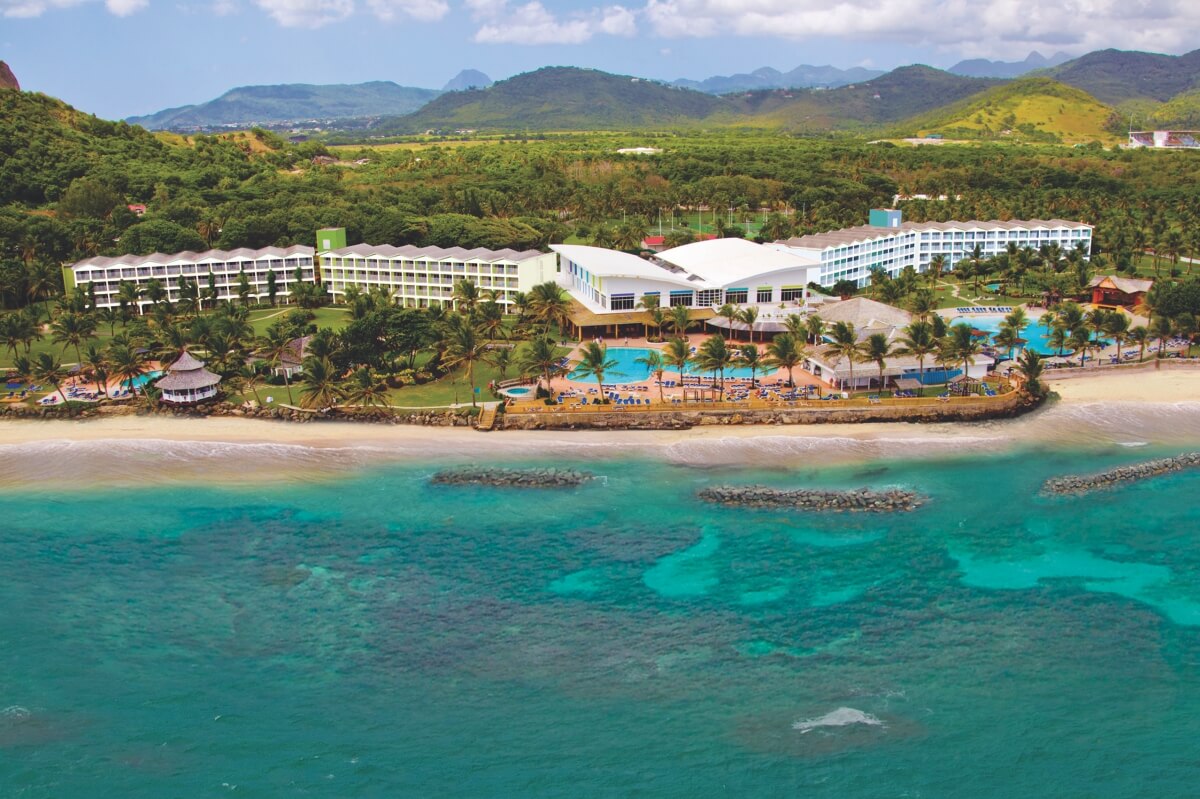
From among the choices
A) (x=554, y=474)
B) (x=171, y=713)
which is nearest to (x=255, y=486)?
(x=554, y=474)

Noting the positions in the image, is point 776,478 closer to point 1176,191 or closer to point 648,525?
point 648,525

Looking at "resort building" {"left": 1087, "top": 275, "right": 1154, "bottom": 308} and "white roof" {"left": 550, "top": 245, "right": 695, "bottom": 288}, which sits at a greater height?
"white roof" {"left": 550, "top": 245, "right": 695, "bottom": 288}

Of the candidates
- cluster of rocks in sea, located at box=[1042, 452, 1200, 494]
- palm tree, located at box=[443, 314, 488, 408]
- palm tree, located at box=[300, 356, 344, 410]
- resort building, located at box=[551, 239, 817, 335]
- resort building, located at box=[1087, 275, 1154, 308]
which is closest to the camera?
cluster of rocks in sea, located at box=[1042, 452, 1200, 494]

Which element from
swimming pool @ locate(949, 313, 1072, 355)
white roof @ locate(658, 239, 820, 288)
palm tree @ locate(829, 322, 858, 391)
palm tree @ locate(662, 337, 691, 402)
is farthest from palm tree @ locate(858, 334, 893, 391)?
white roof @ locate(658, 239, 820, 288)

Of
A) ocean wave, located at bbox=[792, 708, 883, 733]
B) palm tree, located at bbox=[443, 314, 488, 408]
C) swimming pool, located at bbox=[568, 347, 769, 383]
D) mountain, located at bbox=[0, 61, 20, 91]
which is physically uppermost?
mountain, located at bbox=[0, 61, 20, 91]

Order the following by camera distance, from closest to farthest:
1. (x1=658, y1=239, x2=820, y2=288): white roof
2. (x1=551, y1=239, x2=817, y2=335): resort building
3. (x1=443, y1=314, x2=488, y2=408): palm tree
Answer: (x1=443, y1=314, x2=488, y2=408): palm tree
(x1=551, y1=239, x2=817, y2=335): resort building
(x1=658, y1=239, x2=820, y2=288): white roof

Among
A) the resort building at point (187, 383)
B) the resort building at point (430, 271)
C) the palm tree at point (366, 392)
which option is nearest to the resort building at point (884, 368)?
the palm tree at point (366, 392)

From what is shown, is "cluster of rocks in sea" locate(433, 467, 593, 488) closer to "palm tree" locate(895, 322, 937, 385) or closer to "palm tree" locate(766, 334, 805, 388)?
"palm tree" locate(766, 334, 805, 388)
